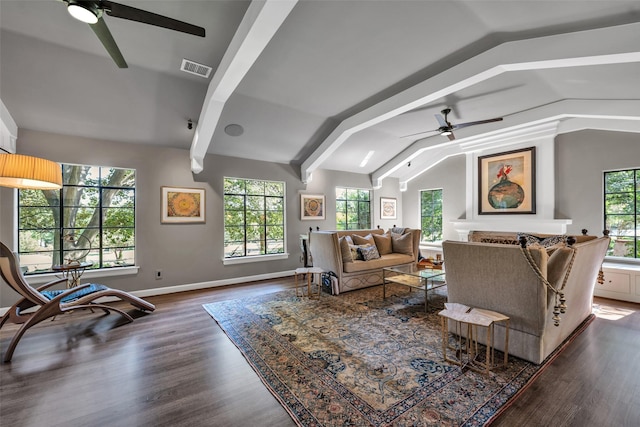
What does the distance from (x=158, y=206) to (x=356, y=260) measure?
3616 mm

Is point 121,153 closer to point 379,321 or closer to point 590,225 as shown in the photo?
point 379,321

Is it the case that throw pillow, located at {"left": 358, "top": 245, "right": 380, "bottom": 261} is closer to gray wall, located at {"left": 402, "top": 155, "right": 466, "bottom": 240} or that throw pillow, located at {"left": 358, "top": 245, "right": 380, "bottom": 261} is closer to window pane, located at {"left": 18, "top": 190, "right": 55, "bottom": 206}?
gray wall, located at {"left": 402, "top": 155, "right": 466, "bottom": 240}

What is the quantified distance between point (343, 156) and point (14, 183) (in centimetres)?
526

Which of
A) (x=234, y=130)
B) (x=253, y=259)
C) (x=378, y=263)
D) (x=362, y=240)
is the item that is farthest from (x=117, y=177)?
(x=378, y=263)

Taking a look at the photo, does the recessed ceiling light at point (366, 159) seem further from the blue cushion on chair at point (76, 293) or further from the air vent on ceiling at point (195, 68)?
the blue cushion on chair at point (76, 293)

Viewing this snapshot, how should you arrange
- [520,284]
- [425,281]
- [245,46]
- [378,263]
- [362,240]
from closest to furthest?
[520,284] → [245,46] → [425,281] → [378,263] → [362,240]

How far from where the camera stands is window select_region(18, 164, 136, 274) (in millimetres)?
3865

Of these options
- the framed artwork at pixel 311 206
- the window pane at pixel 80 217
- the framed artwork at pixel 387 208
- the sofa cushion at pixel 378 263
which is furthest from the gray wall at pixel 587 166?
the window pane at pixel 80 217

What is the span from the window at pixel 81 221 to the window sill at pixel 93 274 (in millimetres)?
124

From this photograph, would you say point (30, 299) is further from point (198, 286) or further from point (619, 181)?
point (619, 181)

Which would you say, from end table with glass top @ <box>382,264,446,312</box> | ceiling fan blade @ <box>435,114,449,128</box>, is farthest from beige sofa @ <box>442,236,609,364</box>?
ceiling fan blade @ <box>435,114,449,128</box>

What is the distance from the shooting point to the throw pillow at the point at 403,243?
5453mm

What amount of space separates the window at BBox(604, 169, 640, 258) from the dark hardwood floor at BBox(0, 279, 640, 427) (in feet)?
6.36

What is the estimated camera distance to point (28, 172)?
2.70 meters
